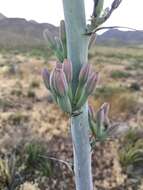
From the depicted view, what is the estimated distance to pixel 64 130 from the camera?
7.02 meters

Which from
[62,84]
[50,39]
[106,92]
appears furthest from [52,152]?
[62,84]

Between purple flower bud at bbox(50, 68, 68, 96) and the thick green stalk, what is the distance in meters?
0.12

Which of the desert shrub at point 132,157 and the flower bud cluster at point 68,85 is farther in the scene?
the desert shrub at point 132,157

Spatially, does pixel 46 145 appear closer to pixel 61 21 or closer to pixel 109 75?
pixel 61 21

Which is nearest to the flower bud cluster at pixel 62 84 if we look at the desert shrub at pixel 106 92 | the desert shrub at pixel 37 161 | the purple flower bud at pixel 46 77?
the purple flower bud at pixel 46 77

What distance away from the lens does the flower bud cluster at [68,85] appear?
5.87ft

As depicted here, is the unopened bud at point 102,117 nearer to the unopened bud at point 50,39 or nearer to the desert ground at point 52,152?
the unopened bud at point 50,39

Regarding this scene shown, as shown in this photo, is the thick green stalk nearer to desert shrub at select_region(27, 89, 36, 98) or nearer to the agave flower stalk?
the agave flower stalk

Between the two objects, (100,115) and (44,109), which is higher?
(100,115)

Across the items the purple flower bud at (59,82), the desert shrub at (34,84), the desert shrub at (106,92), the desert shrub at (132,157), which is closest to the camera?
the purple flower bud at (59,82)

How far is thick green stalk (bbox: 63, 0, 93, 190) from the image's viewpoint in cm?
187

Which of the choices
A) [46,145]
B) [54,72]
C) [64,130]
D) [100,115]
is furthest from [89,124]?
[64,130]

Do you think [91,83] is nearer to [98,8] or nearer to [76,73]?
[76,73]

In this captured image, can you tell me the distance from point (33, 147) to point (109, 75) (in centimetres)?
1066
